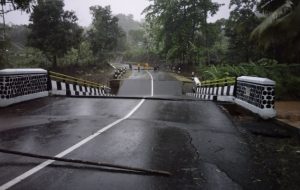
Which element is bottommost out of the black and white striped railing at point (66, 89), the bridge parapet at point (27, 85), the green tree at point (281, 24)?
the black and white striped railing at point (66, 89)

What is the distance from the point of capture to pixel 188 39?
53906mm

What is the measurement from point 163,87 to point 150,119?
24530 mm

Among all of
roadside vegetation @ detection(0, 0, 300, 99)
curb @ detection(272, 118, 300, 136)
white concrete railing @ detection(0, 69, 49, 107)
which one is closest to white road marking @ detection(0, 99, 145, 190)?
curb @ detection(272, 118, 300, 136)

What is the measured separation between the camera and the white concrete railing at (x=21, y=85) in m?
11.5

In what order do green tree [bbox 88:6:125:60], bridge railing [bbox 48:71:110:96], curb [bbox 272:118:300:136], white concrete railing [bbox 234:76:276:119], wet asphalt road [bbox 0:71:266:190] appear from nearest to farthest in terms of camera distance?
wet asphalt road [bbox 0:71:266:190]
curb [bbox 272:118:300:136]
white concrete railing [bbox 234:76:276:119]
bridge railing [bbox 48:71:110:96]
green tree [bbox 88:6:125:60]

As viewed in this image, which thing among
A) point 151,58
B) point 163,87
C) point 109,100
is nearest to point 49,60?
point 163,87

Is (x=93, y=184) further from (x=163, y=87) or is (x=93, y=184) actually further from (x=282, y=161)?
(x=163, y=87)

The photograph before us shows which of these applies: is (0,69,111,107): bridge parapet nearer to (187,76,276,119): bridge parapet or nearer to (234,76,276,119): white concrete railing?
(187,76,276,119): bridge parapet

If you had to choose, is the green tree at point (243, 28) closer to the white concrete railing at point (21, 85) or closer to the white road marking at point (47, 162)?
the white concrete railing at point (21, 85)

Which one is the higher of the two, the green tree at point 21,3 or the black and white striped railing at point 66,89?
the green tree at point 21,3

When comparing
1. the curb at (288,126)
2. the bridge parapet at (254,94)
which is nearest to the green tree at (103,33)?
the bridge parapet at (254,94)

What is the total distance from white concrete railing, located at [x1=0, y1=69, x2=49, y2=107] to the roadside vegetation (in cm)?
1026

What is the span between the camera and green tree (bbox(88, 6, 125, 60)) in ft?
208

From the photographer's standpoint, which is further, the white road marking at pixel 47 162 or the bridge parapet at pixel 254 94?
the bridge parapet at pixel 254 94
